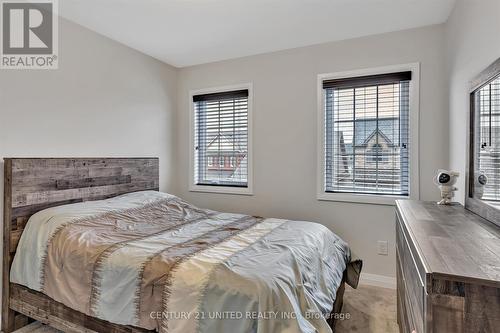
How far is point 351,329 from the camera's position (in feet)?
6.56

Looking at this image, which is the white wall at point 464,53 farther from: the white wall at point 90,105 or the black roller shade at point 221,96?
the white wall at point 90,105

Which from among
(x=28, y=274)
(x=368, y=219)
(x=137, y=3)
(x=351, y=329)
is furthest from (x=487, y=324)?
(x=137, y=3)

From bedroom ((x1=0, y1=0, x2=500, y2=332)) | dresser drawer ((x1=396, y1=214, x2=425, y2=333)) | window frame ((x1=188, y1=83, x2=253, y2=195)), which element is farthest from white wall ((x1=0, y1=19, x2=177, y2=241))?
dresser drawer ((x1=396, y1=214, x2=425, y2=333))

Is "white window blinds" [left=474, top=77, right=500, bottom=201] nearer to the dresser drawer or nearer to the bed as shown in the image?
the dresser drawer

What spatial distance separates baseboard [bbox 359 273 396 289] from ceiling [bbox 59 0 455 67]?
2395 mm

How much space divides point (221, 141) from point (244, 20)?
1.53m

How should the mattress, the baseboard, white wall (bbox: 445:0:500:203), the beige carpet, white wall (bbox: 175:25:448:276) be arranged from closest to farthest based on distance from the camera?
1. the mattress
2. white wall (bbox: 445:0:500:203)
3. the beige carpet
4. white wall (bbox: 175:25:448:276)
5. the baseboard

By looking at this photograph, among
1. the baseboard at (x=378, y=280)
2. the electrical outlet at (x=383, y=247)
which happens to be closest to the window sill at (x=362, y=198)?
the electrical outlet at (x=383, y=247)

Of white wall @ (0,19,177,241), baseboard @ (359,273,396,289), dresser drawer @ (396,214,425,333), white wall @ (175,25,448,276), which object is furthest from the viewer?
baseboard @ (359,273,396,289)

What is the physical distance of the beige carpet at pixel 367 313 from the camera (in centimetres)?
202

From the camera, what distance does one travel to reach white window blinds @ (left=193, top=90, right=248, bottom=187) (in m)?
3.47

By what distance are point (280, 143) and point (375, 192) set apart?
1.12m

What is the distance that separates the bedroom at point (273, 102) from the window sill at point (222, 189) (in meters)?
0.02

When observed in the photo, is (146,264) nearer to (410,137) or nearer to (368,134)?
(368,134)
